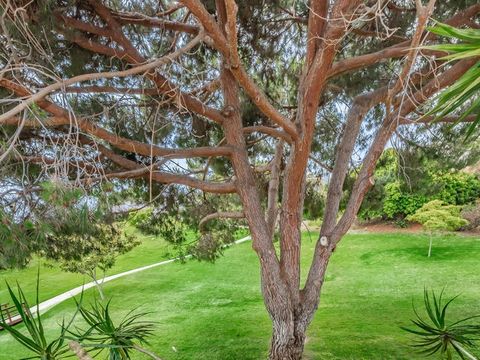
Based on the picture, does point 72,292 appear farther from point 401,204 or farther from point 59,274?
point 401,204

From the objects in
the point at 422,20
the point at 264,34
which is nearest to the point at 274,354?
the point at 422,20

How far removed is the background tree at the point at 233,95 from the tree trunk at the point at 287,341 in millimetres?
17

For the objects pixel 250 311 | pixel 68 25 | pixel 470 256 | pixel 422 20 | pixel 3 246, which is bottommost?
pixel 250 311

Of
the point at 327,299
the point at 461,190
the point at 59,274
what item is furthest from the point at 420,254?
the point at 59,274

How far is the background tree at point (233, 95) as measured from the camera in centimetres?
303

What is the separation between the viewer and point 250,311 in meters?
7.47

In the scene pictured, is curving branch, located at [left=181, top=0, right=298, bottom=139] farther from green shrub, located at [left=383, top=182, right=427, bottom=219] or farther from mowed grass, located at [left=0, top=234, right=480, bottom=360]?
green shrub, located at [left=383, top=182, right=427, bottom=219]

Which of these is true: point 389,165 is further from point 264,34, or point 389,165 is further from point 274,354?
point 274,354

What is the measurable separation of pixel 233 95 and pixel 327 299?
5362 mm

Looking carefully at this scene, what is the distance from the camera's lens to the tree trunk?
4.27m

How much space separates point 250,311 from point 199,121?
4431mm

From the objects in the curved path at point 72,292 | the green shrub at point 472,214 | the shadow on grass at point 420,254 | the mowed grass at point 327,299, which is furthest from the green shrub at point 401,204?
the curved path at point 72,292

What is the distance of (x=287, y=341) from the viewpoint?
4.27 metres

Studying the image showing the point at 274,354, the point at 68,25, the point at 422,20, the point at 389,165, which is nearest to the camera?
the point at 422,20
